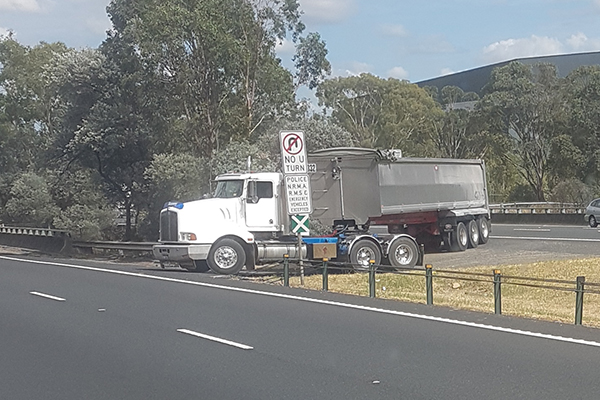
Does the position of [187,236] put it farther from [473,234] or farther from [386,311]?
[473,234]

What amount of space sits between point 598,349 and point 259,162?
23.6 metres

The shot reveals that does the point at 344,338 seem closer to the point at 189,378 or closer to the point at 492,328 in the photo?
the point at 492,328

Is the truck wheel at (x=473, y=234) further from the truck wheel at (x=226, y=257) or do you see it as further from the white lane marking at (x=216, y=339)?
the white lane marking at (x=216, y=339)

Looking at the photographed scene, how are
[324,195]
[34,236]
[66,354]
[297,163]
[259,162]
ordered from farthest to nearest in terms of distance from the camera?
[34,236]
[259,162]
[324,195]
[297,163]
[66,354]

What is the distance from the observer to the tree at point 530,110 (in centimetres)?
5944

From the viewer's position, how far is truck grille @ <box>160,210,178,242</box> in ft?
74.0

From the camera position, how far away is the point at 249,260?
22.2m

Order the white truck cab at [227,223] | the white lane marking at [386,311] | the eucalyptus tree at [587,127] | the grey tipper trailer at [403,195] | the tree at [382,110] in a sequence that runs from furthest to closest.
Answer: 1. the tree at [382,110]
2. the eucalyptus tree at [587,127]
3. the grey tipper trailer at [403,195]
4. the white truck cab at [227,223]
5. the white lane marking at [386,311]

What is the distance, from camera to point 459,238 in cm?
2828

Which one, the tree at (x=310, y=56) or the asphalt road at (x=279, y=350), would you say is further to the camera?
the tree at (x=310, y=56)

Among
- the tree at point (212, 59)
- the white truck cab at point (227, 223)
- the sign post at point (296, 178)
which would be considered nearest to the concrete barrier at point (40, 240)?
the tree at point (212, 59)

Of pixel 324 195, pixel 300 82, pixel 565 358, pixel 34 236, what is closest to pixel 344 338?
pixel 565 358

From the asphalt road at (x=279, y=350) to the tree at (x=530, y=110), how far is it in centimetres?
4708

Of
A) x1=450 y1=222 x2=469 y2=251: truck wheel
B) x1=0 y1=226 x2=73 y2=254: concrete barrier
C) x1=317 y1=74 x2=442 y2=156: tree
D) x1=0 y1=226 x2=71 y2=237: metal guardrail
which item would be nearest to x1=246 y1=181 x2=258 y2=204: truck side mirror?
x1=450 y1=222 x2=469 y2=251: truck wheel
